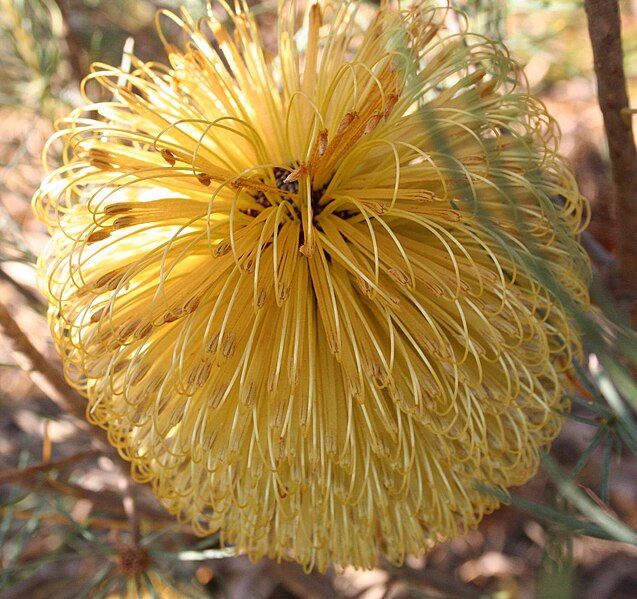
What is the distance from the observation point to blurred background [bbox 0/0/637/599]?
1.12m

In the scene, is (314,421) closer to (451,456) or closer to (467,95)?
(451,456)

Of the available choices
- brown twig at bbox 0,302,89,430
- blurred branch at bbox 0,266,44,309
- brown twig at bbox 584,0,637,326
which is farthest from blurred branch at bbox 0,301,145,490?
brown twig at bbox 584,0,637,326

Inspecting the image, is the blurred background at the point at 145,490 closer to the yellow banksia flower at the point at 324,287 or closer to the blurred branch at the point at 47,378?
the blurred branch at the point at 47,378

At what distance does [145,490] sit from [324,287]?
655 mm

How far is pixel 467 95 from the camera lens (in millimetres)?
868

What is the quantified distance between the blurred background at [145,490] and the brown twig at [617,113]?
79 mm

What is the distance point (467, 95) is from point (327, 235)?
23cm

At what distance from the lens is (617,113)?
881mm

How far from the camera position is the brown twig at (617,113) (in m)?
0.81

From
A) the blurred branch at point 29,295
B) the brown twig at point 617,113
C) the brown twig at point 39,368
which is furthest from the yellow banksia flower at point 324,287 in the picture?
→ the blurred branch at point 29,295

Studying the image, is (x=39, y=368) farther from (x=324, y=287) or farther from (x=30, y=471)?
(x=324, y=287)

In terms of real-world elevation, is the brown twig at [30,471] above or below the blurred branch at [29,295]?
below

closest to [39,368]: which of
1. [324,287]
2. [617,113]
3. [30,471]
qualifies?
[30,471]

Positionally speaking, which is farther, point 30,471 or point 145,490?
point 145,490
